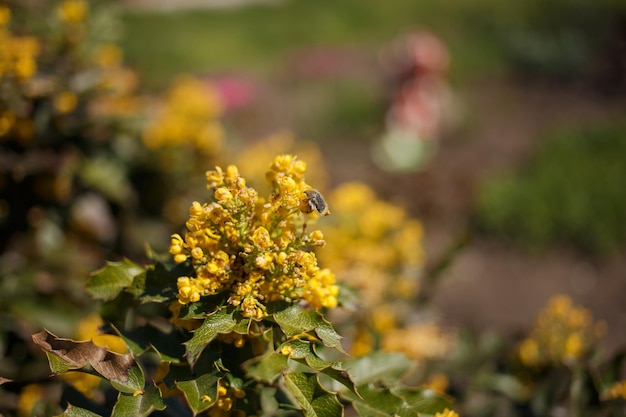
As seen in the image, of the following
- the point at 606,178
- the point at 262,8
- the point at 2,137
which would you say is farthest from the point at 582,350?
the point at 262,8

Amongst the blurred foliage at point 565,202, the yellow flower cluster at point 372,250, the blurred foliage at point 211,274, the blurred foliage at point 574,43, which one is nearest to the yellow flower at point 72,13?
the blurred foliage at point 211,274

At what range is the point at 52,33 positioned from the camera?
218cm

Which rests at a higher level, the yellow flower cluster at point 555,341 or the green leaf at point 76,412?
the yellow flower cluster at point 555,341

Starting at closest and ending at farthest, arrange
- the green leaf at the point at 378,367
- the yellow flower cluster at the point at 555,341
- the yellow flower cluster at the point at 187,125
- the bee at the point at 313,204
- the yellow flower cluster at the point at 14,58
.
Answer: the bee at the point at 313,204 → the green leaf at the point at 378,367 → the yellow flower cluster at the point at 555,341 → the yellow flower cluster at the point at 14,58 → the yellow flower cluster at the point at 187,125

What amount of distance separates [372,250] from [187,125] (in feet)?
3.34

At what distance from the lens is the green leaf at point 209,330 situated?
94 cm

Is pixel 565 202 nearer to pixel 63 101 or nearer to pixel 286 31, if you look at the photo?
pixel 63 101

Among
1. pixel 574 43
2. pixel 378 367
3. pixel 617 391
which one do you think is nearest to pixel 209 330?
pixel 378 367

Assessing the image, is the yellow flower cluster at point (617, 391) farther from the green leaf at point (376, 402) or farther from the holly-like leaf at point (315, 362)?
the holly-like leaf at point (315, 362)

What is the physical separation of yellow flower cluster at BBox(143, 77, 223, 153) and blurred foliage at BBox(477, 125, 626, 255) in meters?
2.29

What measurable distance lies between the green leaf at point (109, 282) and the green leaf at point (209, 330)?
219 millimetres

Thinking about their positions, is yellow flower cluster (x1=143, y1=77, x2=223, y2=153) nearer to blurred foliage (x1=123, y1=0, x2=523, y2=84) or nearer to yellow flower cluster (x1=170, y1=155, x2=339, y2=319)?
Answer: yellow flower cluster (x1=170, y1=155, x2=339, y2=319)

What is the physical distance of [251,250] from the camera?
3.30 feet

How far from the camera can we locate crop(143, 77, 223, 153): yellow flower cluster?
8.25 feet
